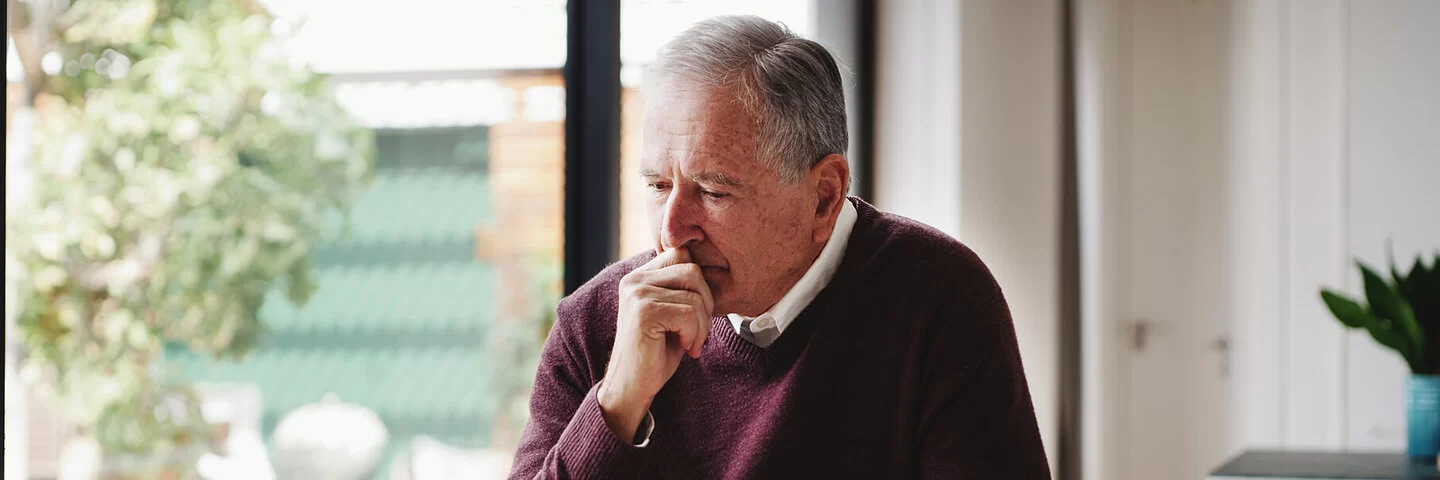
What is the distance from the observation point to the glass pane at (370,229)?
1.68 m

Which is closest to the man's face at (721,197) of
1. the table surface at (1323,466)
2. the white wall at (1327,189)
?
the table surface at (1323,466)

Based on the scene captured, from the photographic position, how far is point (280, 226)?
193 centimetres

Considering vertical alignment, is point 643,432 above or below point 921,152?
below

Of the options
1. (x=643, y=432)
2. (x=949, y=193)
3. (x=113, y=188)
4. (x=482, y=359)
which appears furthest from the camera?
(x=949, y=193)

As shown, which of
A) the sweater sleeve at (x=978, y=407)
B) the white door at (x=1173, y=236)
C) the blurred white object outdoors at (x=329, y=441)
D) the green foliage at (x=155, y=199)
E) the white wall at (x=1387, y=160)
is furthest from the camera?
the white door at (x=1173, y=236)

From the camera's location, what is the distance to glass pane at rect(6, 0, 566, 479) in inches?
66.0

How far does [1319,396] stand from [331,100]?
108 inches

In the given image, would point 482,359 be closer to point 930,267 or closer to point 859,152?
point 930,267

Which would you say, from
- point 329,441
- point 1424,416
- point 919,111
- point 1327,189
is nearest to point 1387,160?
point 1327,189

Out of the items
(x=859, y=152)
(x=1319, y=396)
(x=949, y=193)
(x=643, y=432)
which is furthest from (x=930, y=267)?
(x=1319, y=396)

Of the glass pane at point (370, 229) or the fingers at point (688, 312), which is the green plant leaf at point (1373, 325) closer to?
the glass pane at point (370, 229)

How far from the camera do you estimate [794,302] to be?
1.35m

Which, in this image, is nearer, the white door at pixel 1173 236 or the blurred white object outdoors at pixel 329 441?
the blurred white object outdoors at pixel 329 441

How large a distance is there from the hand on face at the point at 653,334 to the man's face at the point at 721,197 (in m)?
0.03
